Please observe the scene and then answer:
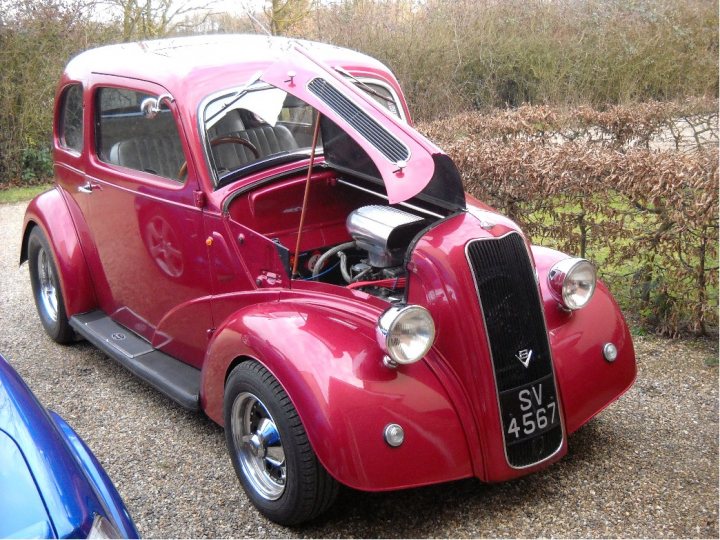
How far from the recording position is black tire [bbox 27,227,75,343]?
191 inches

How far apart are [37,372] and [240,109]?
220 centimetres

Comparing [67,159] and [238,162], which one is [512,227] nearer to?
[238,162]

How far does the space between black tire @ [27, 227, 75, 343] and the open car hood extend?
2373 mm

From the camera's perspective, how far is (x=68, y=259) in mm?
4617

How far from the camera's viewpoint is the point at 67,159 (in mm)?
4816

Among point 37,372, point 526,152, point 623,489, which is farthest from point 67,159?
point 623,489

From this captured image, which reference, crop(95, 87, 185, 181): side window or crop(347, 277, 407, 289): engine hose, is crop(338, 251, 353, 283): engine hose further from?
crop(95, 87, 185, 181): side window

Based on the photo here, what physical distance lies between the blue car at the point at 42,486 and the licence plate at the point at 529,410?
147cm

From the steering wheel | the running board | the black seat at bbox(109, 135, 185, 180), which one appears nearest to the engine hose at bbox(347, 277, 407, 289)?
the running board

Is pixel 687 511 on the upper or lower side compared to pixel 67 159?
lower

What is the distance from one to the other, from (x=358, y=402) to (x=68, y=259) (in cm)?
276

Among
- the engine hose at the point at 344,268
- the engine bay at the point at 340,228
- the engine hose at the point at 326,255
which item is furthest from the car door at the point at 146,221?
the engine hose at the point at 344,268

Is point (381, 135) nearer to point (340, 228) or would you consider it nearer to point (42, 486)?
point (340, 228)

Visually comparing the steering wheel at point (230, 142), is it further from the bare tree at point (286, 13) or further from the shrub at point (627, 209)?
the bare tree at point (286, 13)
